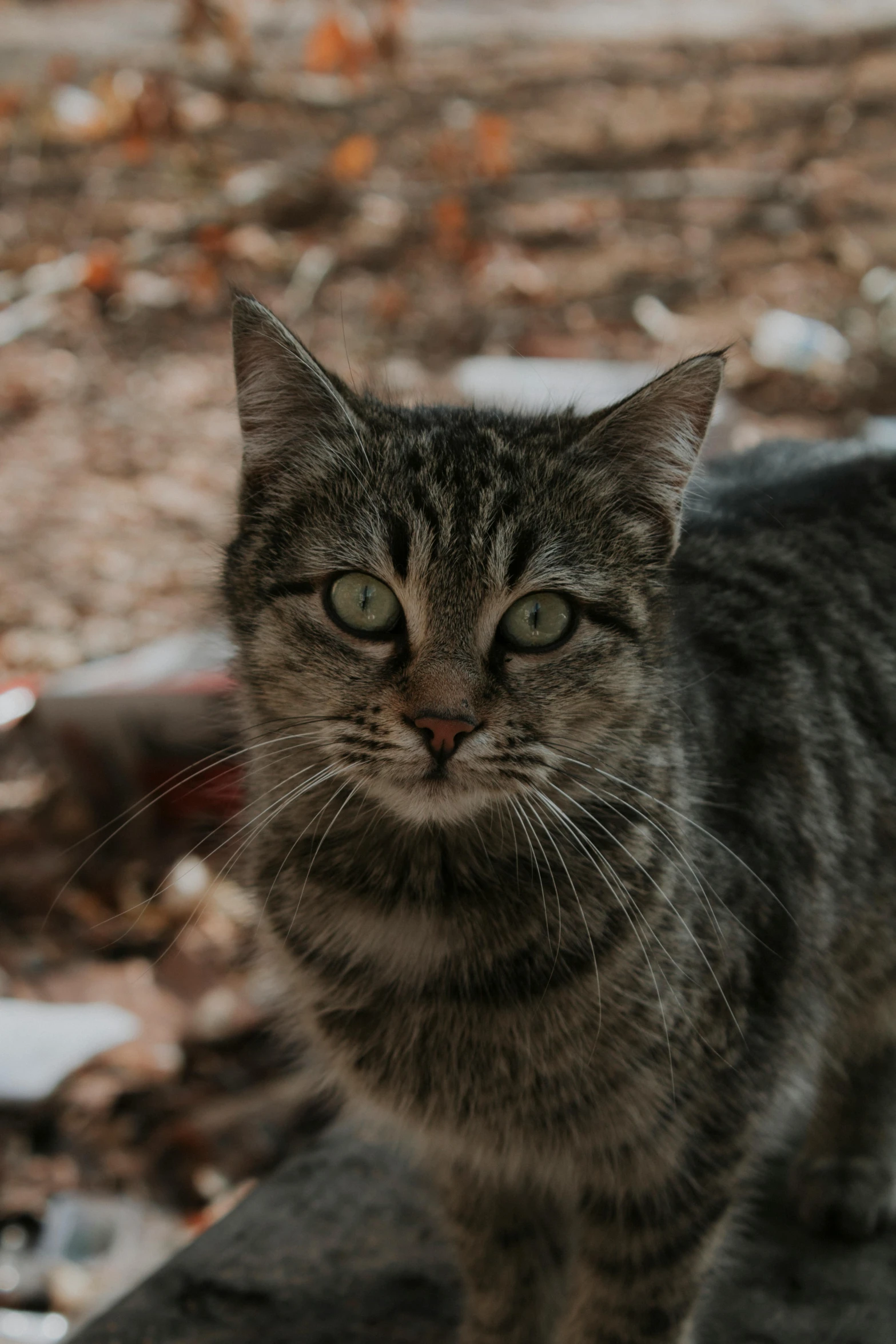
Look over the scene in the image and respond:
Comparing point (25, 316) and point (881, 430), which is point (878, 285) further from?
point (25, 316)

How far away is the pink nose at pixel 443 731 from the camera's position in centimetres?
148

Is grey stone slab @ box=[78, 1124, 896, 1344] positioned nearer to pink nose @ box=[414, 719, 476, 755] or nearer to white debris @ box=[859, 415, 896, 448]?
pink nose @ box=[414, 719, 476, 755]

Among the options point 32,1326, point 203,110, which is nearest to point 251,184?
point 203,110

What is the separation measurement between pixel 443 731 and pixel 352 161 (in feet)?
15.1

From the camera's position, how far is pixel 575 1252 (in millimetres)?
1962

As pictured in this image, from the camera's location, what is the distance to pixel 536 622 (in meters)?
1.62

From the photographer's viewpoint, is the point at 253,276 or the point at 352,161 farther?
the point at 352,161

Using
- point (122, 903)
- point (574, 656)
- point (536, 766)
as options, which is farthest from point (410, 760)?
point (122, 903)

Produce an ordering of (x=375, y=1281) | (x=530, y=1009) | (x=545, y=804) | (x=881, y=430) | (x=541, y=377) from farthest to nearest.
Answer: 1. (x=541, y=377)
2. (x=881, y=430)
3. (x=375, y=1281)
4. (x=530, y=1009)
5. (x=545, y=804)

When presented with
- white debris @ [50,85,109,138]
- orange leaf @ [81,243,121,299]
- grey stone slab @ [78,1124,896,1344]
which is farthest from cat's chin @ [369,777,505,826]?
white debris @ [50,85,109,138]

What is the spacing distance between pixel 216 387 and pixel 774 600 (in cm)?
306

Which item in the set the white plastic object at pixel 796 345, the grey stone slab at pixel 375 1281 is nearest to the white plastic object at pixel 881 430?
the white plastic object at pixel 796 345

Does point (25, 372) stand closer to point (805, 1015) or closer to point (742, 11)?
point (805, 1015)

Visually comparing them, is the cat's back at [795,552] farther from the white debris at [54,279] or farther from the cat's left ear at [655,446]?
the white debris at [54,279]
